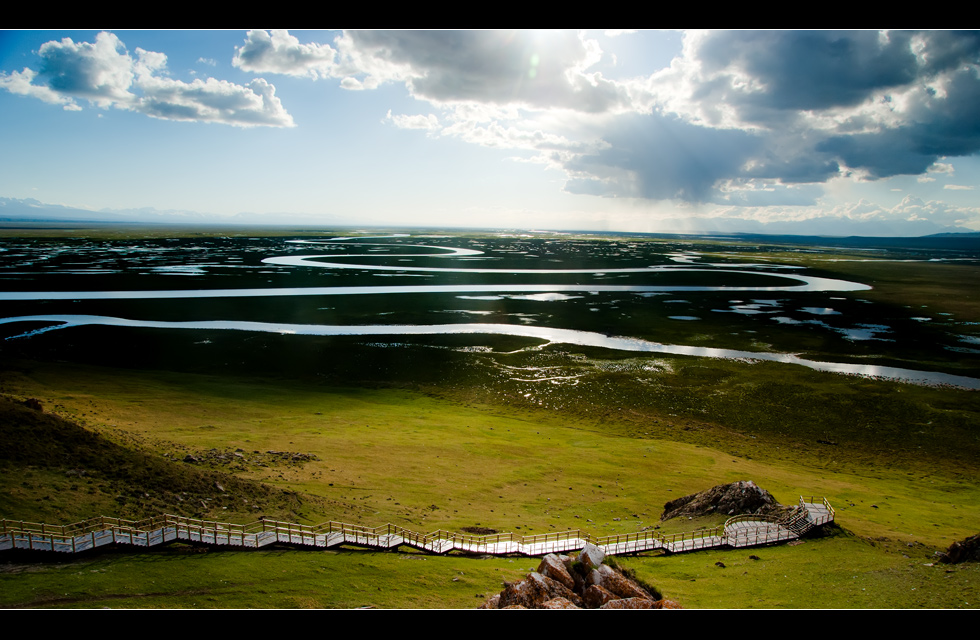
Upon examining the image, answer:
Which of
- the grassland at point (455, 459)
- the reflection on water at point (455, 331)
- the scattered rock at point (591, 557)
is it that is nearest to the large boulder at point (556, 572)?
the scattered rock at point (591, 557)

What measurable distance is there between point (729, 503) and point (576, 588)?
15013mm

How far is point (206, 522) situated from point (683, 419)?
38482 mm

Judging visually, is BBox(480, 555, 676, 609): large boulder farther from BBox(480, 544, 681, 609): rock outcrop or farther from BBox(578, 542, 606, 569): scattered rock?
BBox(578, 542, 606, 569): scattered rock

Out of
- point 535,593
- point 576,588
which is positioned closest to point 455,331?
point 576,588

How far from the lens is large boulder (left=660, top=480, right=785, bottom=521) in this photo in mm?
26859

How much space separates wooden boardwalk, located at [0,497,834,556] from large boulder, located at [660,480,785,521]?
2.25ft

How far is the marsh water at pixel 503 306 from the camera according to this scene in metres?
69.6

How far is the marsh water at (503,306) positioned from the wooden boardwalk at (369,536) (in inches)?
1617

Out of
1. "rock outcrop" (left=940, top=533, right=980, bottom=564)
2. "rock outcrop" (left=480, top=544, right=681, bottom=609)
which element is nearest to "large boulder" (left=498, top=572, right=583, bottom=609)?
"rock outcrop" (left=480, top=544, right=681, bottom=609)

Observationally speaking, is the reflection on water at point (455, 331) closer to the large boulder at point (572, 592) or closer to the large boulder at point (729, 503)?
the large boulder at point (729, 503)

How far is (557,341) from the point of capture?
2783 inches

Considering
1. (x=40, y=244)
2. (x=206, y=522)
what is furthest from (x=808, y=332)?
(x=40, y=244)

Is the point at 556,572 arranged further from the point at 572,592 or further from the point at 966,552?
the point at 966,552
